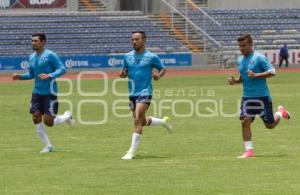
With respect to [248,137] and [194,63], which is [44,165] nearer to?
[248,137]

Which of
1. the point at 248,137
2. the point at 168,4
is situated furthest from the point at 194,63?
the point at 248,137

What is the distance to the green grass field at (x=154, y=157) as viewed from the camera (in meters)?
12.1

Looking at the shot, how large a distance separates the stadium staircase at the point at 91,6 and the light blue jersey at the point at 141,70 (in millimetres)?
50763

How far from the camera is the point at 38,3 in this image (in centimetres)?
6456

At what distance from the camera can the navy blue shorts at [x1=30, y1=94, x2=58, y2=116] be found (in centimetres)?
1697

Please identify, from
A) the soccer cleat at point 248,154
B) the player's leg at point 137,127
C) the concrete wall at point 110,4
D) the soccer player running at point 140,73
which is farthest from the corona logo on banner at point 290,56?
the soccer cleat at point 248,154

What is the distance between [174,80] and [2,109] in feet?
60.5

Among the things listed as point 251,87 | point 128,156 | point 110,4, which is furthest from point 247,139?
point 110,4

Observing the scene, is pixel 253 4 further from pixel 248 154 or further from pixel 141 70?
pixel 248 154

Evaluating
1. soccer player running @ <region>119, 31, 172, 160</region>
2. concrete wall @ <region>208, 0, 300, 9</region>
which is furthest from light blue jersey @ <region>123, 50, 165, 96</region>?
concrete wall @ <region>208, 0, 300, 9</region>

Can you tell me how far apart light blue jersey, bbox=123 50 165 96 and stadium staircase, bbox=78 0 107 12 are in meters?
50.8

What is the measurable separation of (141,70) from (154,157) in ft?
4.88

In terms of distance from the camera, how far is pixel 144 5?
6800 cm

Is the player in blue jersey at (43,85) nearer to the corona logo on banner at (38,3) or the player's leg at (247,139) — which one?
the player's leg at (247,139)
